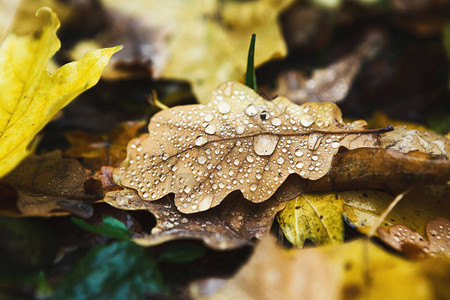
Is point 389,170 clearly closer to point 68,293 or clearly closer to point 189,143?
point 189,143

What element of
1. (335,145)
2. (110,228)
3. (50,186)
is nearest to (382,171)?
(335,145)

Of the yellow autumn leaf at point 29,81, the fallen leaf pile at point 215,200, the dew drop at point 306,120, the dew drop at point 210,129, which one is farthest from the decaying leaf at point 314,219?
the yellow autumn leaf at point 29,81

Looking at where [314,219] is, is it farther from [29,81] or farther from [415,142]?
→ [29,81]

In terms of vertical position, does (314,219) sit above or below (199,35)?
below

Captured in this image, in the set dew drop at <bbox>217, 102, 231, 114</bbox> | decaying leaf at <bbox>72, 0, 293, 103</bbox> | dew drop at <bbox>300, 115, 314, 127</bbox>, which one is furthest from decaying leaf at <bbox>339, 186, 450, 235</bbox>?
decaying leaf at <bbox>72, 0, 293, 103</bbox>

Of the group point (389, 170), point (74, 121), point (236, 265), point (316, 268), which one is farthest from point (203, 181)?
point (74, 121)

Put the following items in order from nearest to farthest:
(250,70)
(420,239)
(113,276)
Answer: (113,276), (420,239), (250,70)
